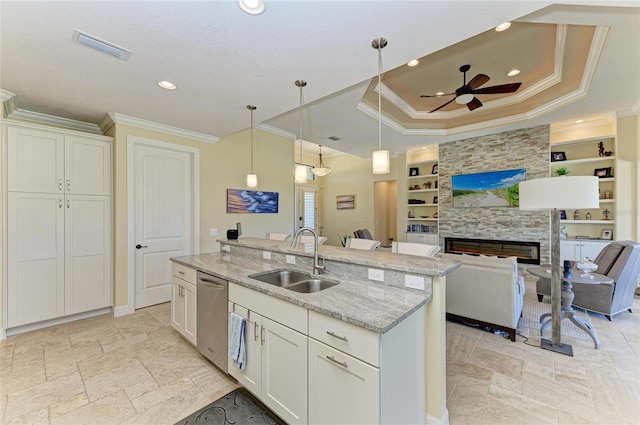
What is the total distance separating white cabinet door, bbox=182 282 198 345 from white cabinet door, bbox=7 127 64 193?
7.37 ft

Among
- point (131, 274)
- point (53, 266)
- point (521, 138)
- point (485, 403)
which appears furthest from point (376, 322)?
point (521, 138)

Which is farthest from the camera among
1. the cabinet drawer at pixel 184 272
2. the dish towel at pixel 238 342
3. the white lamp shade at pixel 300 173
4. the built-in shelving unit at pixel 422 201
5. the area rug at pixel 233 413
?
the built-in shelving unit at pixel 422 201

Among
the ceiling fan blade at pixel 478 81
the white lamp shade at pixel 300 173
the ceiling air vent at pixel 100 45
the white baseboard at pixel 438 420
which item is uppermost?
the ceiling fan blade at pixel 478 81

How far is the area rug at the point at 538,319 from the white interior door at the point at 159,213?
4853 millimetres

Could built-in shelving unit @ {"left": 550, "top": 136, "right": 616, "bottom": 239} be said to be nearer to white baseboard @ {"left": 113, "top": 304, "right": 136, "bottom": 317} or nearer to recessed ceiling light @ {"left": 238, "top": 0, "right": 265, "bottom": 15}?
recessed ceiling light @ {"left": 238, "top": 0, "right": 265, "bottom": 15}

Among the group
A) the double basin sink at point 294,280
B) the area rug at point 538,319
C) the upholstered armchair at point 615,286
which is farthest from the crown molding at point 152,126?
the upholstered armchair at point 615,286

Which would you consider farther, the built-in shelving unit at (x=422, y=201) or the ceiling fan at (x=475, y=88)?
the built-in shelving unit at (x=422, y=201)

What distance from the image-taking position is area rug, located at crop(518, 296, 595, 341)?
2.88 metres

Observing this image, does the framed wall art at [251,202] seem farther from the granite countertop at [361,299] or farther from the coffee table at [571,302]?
the coffee table at [571,302]

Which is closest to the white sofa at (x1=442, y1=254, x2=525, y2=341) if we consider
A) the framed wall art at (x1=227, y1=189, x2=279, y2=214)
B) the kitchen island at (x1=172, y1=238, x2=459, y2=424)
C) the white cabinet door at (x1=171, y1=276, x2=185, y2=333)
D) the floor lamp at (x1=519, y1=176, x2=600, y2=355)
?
the floor lamp at (x1=519, y1=176, x2=600, y2=355)

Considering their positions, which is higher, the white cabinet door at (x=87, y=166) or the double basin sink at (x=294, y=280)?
the white cabinet door at (x=87, y=166)

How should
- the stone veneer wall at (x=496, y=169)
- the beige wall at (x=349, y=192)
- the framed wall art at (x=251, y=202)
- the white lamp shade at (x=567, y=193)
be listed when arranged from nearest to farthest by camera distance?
the white lamp shade at (x=567, y=193), the framed wall art at (x=251, y=202), the stone veneer wall at (x=496, y=169), the beige wall at (x=349, y=192)

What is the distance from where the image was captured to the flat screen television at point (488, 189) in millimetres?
5332

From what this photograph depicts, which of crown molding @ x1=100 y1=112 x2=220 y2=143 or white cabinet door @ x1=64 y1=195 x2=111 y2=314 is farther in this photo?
crown molding @ x1=100 y1=112 x2=220 y2=143
